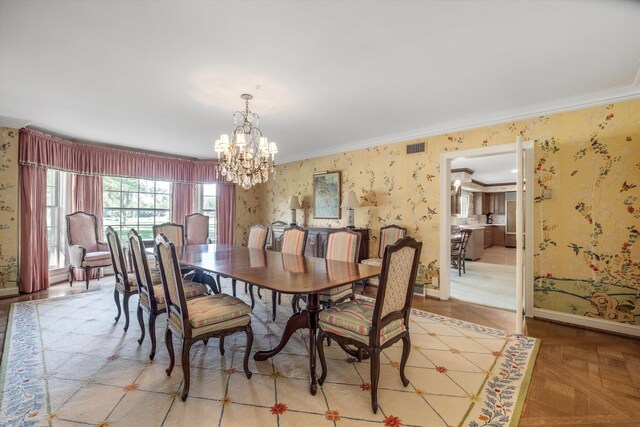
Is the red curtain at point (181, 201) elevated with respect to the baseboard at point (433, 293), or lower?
elevated

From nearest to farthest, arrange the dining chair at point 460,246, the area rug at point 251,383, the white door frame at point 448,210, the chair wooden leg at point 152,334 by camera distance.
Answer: the area rug at point 251,383 < the chair wooden leg at point 152,334 < the white door frame at point 448,210 < the dining chair at point 460,246

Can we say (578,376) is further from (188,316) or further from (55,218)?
(55,218)

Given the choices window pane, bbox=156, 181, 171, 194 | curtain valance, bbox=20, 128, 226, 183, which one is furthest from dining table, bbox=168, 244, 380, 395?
window pane, bbox=156, 181, 171, 194

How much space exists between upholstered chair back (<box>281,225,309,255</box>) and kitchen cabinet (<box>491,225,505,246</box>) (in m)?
9.87

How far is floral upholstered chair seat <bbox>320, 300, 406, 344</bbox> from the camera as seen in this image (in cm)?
186

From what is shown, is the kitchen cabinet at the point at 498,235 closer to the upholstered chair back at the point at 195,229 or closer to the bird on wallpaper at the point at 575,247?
the bird on wallpaper at the point at 575,247

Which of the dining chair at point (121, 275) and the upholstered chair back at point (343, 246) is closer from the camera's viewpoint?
the dining chair at point (121, 275)

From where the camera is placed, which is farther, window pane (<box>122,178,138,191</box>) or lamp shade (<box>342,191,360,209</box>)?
window pane (<box>122,178,138,191</box>)

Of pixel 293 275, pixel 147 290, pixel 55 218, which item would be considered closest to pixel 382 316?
pixel 293 275

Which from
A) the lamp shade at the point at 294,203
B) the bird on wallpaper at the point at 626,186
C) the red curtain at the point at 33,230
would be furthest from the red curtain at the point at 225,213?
the bird on wallpaper at the point at 626,186

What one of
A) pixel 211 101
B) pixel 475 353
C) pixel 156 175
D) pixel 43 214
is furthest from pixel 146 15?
pixel 156 175

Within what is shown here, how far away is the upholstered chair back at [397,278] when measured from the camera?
5.85ft

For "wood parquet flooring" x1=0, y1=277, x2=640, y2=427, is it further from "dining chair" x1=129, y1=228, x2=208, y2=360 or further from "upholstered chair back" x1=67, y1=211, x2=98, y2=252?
"dining chair" x1=129, y1=228, x2=208, y2=360

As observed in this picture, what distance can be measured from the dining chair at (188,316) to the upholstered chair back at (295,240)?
4.44ft
